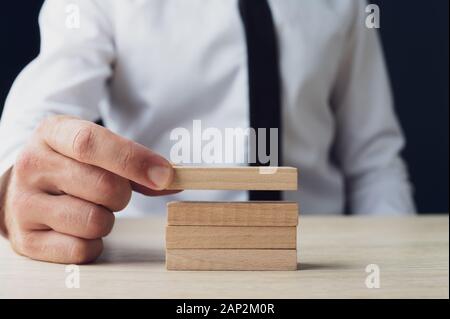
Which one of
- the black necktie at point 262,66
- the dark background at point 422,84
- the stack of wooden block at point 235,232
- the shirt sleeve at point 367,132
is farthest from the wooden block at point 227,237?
the dark background at point 422,84

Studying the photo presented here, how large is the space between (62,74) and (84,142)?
10.0 inches

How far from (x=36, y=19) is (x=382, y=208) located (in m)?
0.74

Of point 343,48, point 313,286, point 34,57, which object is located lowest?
point 313,286

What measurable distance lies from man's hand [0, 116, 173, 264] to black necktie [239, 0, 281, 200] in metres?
0.31

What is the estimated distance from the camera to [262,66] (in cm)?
90

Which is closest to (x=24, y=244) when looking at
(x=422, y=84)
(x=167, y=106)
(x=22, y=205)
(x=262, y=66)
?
(x=22, y=205)

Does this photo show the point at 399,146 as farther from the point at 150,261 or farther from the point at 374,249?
the point at 150,261

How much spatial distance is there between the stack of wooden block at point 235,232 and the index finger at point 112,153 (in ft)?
0.11

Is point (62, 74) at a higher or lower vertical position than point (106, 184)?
higher

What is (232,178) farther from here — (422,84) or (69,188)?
(422,84)

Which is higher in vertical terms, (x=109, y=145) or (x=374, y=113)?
(x=374, y=113)

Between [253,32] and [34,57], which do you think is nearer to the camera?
[34,57]

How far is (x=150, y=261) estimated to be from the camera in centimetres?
52

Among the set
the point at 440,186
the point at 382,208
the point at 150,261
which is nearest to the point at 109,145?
the point at 150,261
